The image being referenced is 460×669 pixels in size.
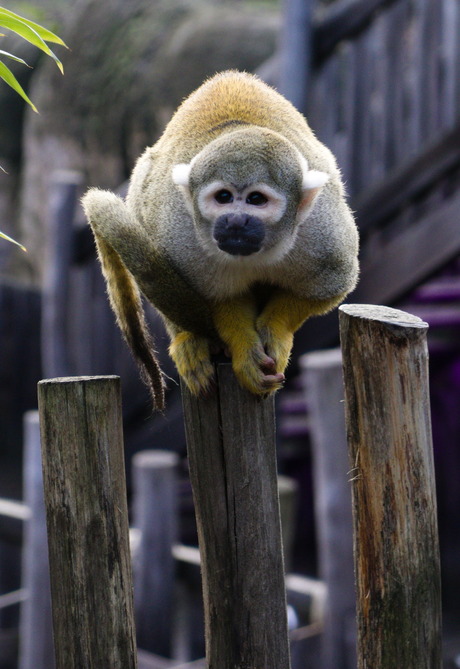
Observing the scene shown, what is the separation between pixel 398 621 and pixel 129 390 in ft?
11.2

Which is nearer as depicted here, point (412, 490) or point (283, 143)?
point (412, 490)

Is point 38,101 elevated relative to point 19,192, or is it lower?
elevated

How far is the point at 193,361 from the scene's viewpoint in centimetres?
248

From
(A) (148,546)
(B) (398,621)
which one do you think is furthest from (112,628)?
(A) (148,546)

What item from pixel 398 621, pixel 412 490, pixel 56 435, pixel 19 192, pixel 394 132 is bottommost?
pixel 398 621

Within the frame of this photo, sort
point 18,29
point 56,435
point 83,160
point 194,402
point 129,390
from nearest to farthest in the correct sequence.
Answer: point 18,29 < point 56,435 < point 194,402 < point 129,390 < point 83,160

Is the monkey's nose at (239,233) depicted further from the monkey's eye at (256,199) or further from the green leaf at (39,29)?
the green leaf at (39,29)

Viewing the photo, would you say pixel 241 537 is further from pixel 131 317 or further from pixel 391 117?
pixel 391 117

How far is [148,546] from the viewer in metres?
4.45

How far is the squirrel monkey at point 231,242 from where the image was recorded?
242 cm

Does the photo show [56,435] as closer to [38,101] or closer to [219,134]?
[219,134]

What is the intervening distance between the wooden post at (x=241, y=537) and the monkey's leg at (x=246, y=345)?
5 centimetres

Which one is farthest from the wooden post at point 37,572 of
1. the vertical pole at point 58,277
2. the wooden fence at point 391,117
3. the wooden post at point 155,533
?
the wooden fence at point 391,117

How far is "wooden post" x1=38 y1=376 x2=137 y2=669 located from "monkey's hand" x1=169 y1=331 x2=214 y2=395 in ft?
1.04
